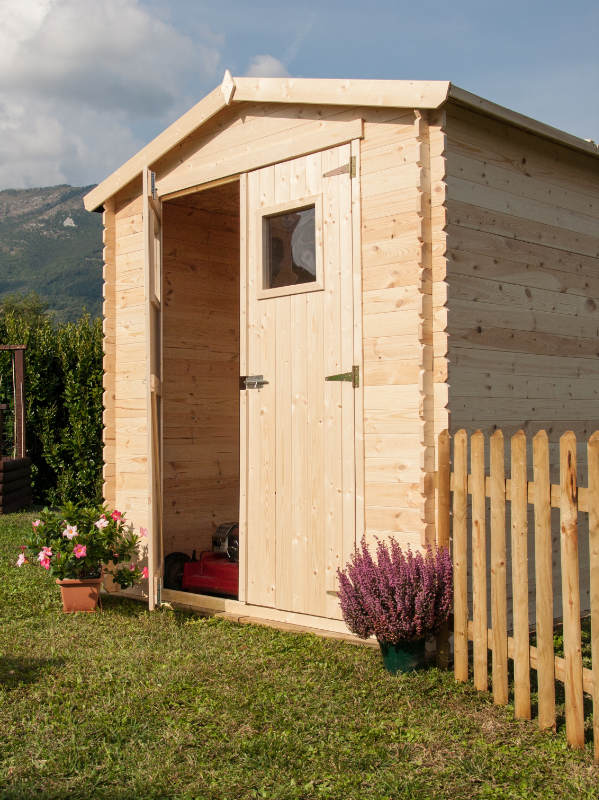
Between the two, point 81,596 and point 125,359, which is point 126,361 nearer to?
point 125,359

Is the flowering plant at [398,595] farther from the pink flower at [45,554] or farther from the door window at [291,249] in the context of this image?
the pink flower at [45,554]

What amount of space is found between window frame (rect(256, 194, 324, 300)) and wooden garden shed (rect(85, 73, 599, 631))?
0.04 ft

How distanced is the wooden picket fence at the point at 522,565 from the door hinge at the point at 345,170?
1810mm

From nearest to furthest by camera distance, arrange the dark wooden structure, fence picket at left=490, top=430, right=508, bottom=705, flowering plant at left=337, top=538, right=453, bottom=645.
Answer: fence picket at left=490, top=430, right=508, bottom=705 < flowering plant at left=337, top=538, right=453, bottom=645 < the dark wooden structure

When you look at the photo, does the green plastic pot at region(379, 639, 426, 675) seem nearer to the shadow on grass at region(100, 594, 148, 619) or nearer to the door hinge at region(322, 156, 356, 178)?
the shadow on grass at region(100, 594, 148, 619)

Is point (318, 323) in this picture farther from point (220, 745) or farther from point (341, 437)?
point (220, 745)

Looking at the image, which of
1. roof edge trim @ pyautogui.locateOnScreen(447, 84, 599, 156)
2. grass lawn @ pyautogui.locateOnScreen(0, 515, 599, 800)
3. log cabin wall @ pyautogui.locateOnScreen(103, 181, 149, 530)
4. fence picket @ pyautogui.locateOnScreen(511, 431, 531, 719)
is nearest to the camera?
grass lawn @ pyautogui.locateOnScreen(0, 515, 599, 800)

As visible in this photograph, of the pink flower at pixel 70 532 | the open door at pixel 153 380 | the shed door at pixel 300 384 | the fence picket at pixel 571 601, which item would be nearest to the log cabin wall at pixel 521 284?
the shed door at pixel 300 384

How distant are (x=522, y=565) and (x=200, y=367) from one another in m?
4.27

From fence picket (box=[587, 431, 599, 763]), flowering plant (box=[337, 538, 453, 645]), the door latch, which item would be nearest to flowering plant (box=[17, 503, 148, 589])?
the door latch

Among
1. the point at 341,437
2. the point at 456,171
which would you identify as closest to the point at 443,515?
the point at 341,437

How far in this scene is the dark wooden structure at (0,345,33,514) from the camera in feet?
37.5

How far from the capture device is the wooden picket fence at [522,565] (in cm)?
366

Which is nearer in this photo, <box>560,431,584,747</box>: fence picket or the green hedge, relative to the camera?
<box>560,431,584,747</box>: fence picket
